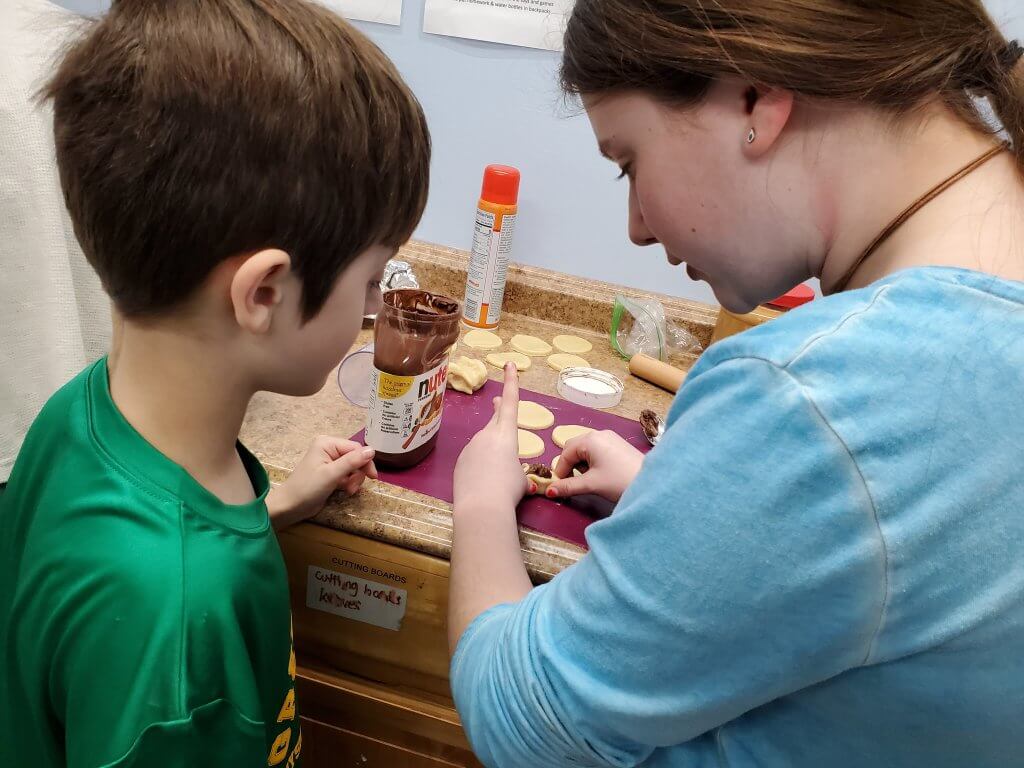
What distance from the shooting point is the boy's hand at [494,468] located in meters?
0.68

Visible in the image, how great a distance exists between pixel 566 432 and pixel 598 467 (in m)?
0.13

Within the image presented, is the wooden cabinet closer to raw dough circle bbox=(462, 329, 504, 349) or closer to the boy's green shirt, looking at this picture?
the boy's green shirt

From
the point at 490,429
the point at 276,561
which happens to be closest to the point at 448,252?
the point at 490,429

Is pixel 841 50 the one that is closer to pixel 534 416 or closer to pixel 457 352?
pixel 534 416

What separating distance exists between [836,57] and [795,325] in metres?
0.17

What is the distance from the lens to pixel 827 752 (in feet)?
1.40

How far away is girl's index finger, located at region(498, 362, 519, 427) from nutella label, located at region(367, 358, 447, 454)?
0.26ft

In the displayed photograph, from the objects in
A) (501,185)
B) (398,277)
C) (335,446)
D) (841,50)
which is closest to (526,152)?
(501,185)

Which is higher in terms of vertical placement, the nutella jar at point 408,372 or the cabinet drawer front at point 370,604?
the nutella jar at point 408,372

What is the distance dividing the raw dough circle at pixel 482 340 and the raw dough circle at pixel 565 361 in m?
0.08

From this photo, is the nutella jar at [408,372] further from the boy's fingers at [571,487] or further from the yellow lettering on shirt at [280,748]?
the yellow lettering on shirt at [280,748]

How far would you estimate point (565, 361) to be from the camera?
105 centimetres

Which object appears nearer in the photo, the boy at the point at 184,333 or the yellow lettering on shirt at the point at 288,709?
the boy at the point at 184,333

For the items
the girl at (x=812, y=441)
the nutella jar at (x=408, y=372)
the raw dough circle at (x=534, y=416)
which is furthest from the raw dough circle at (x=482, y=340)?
the girl at (x=812, y=441)
